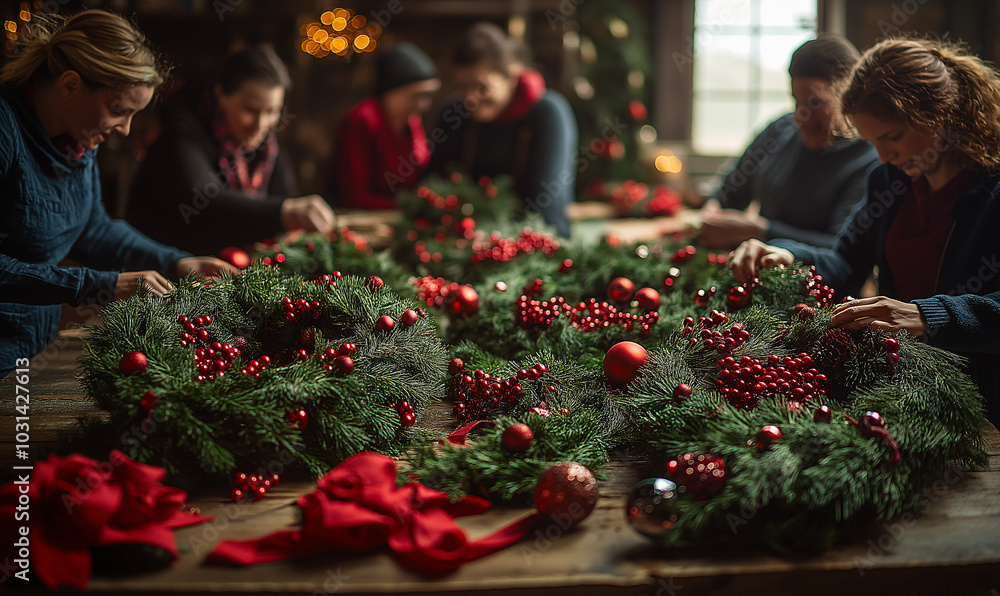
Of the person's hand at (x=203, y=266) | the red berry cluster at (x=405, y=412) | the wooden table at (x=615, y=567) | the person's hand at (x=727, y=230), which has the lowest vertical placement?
the wooden table at (x=615, y=567)

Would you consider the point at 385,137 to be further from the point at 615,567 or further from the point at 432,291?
the point at 615,567

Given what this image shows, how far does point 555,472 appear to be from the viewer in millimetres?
920

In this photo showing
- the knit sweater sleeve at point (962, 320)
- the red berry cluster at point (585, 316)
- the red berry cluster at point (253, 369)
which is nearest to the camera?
the red berry cluster at point (253, 369)

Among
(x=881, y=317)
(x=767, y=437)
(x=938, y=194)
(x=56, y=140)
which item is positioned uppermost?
(x=56, y=140)

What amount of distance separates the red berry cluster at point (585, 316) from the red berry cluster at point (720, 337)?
0.16m

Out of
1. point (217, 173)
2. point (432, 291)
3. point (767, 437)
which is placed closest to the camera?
point (767, 437)

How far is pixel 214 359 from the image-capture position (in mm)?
1076

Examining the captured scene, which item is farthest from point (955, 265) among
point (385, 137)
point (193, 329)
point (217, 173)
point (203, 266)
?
point (385, 137)

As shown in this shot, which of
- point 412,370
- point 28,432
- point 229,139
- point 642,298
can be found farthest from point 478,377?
point 229,139

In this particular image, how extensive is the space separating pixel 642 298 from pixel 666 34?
12.8 ft

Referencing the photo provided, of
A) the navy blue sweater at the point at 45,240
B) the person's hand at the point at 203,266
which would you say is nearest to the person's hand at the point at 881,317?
the person's hand at the point at 203,266

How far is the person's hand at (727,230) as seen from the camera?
182 cm

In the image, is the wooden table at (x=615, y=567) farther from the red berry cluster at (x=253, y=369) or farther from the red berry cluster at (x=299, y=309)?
the red berry cluster at (x=299, y=309)

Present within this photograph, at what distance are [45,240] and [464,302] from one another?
3.00 ft
